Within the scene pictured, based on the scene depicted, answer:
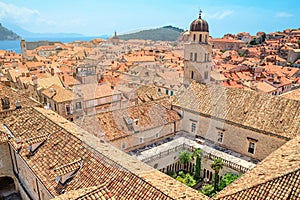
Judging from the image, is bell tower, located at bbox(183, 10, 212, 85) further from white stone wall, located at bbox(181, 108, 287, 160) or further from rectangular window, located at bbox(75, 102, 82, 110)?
rectangular window, located at bbox(75, 102, 82, 110)

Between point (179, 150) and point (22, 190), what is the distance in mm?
15385

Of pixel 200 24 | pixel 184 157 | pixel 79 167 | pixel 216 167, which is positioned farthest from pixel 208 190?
pixel 200 24

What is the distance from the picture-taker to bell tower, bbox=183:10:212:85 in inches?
1400

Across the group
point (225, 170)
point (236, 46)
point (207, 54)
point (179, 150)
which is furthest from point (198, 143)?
point (236, 46)

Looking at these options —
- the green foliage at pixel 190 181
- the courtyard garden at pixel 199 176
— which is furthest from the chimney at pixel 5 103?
the green foliage at pixel 190 181

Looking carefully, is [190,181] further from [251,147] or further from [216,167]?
[251,147]

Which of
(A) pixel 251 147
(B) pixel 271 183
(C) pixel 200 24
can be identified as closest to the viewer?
(B) pixel 271 183

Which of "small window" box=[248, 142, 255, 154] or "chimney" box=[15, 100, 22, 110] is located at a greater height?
"chimney" box=[15, 100, 22, 110]

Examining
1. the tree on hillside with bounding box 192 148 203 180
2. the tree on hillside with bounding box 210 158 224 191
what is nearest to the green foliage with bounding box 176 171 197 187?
the tree on hillside with bounding box 192 148 203 180

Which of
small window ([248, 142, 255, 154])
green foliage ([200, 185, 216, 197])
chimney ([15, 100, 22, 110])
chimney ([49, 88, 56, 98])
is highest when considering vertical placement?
chimney ([15, 100, 22, 110])

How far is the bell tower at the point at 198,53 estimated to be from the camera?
35.6 m

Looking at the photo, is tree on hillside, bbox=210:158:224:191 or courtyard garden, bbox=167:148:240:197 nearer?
courtyard garden, bbox=167:148:240:197

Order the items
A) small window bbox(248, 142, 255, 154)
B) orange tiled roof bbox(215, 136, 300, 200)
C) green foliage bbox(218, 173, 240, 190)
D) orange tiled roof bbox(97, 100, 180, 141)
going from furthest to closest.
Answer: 1. small window bbox(248, 142, 255, 154)
2. orange tiled roof bbox(97, 100, 180, 141)
3. green foliage bbox(218, 173, 240, 190)
4. orange tiled roof bbox(215, 136, 300, 200)

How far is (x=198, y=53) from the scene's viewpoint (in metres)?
36.3
